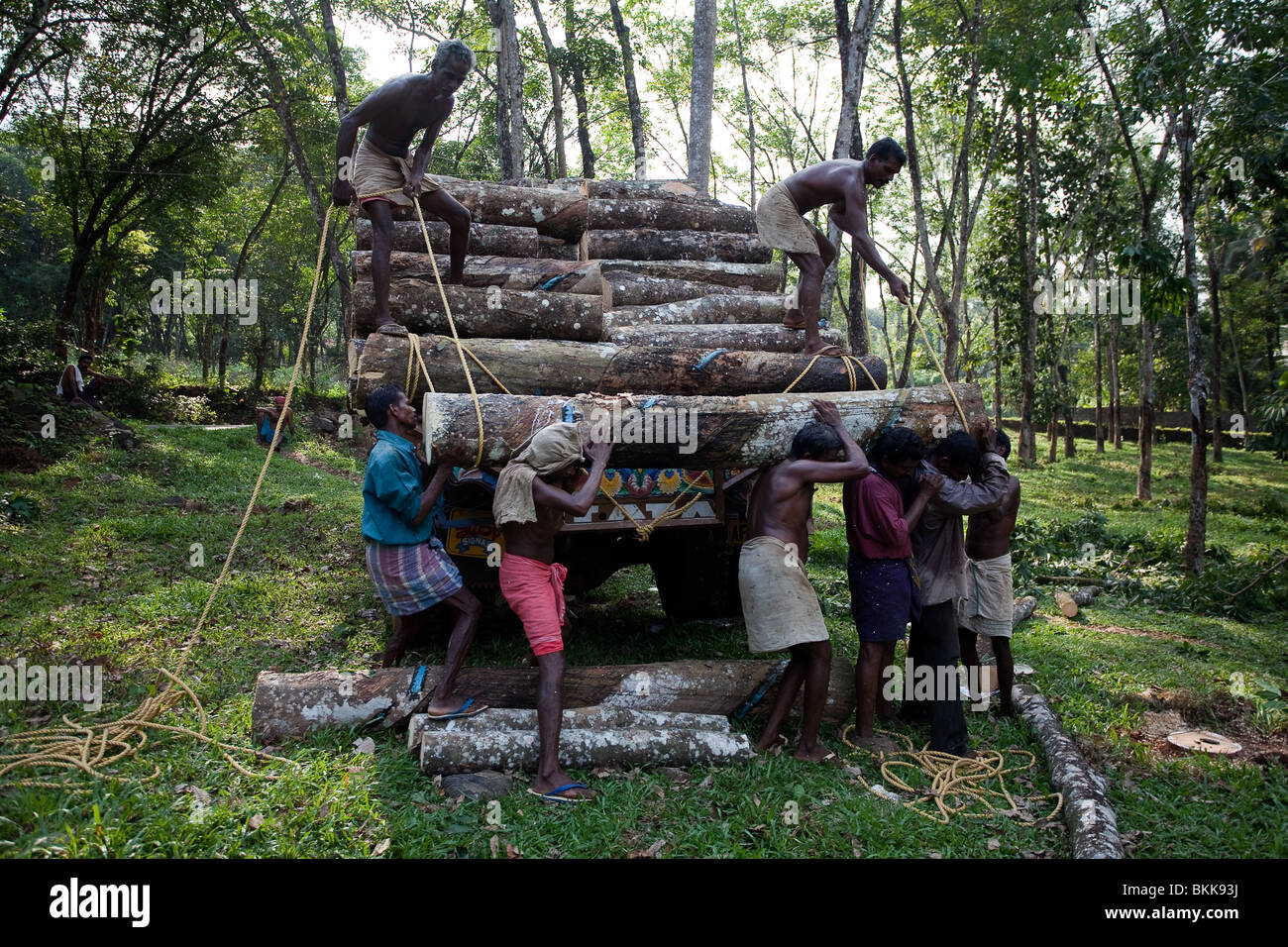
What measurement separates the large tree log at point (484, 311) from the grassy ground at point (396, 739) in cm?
212

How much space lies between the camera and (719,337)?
Result: 244 inches

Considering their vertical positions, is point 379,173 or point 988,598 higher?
point 379,173

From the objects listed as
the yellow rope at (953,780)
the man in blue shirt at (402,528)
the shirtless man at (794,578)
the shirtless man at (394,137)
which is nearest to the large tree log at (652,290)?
the shirtless man at (394,137)

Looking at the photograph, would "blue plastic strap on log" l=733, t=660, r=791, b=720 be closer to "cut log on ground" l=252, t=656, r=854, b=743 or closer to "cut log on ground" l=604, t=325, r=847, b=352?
"cut log on ground" l=252, t=656, r=854, b=743

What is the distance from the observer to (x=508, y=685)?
13.8ft

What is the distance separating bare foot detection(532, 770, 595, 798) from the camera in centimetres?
349

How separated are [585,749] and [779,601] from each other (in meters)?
1.21

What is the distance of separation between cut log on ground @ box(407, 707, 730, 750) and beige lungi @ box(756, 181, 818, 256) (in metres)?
3.53

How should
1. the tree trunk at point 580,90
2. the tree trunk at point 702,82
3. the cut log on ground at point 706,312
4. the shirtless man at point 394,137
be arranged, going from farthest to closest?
the tree trunk at point 580,90 < the tree trunk at point 702,82 < the cut log on ground at point 706,312 < the shirtless man at point 394,137

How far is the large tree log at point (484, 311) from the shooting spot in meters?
5.11

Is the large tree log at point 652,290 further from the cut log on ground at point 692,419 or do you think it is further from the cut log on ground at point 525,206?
the cut log on ground at point 692,419

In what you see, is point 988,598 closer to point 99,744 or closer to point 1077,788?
point 1077,788

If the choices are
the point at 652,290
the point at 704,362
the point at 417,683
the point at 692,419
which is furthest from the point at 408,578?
the point at 652,290

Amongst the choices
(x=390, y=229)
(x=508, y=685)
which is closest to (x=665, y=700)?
(x=508, y=685)
